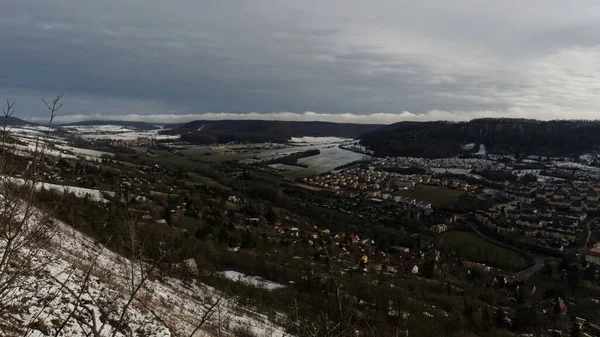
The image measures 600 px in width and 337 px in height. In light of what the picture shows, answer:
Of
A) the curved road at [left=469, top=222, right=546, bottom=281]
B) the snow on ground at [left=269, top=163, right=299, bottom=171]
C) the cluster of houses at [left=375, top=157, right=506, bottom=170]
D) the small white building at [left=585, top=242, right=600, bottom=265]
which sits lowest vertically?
the curved road at [left=469, top=222, right=546, bottom=281]

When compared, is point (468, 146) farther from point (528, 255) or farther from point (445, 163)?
point (528, 255)

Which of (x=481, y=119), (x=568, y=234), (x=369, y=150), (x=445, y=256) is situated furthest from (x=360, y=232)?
(x=481, y=119)

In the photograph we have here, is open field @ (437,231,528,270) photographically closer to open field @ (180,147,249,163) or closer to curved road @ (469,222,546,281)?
curved road @ (469,222,546,281)

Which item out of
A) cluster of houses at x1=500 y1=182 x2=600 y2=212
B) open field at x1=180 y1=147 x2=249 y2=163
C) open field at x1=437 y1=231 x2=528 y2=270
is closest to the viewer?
open field at x1=437 y1=231 x2=528 y2=270

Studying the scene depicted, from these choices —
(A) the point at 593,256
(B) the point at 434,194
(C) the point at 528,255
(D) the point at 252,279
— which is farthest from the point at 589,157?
(D) the point at 252,279

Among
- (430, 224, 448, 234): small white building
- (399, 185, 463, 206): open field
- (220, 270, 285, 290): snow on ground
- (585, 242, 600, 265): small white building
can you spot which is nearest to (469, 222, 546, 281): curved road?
(430, 224, 448, 234): small white building
